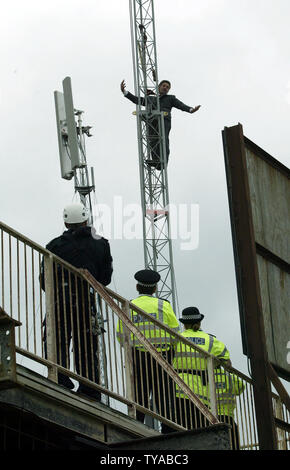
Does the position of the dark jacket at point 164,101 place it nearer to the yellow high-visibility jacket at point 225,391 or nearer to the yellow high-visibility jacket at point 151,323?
the yellow high-visibility jacket at point 225,391

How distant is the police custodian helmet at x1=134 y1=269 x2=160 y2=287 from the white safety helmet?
958 millimetres

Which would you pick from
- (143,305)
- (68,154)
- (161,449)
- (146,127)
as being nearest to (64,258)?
(143,305)

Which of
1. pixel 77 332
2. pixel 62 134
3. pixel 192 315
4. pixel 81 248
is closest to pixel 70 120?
pixel 62 134

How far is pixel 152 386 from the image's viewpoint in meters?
12.1

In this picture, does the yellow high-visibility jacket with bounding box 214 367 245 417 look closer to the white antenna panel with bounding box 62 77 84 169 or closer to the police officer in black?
the police officer in black

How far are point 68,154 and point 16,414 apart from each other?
9166 millimetres

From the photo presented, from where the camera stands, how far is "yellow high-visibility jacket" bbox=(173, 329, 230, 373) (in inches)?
513

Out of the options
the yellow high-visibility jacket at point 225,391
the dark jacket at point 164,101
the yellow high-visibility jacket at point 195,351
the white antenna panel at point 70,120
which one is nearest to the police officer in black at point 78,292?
the yellow high-visibility jacket at point 195,351

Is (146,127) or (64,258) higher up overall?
(146,127)

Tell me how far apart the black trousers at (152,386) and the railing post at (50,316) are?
3.87 ft

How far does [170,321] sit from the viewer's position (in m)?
13.0

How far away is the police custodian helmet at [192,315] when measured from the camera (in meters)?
13.3

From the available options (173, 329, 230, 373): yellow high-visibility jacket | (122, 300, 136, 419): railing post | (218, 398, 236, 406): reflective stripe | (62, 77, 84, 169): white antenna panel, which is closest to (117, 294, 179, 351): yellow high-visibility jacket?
(122, 300, 136, 419): railing post

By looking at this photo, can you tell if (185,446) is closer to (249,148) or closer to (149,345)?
(149,345)
